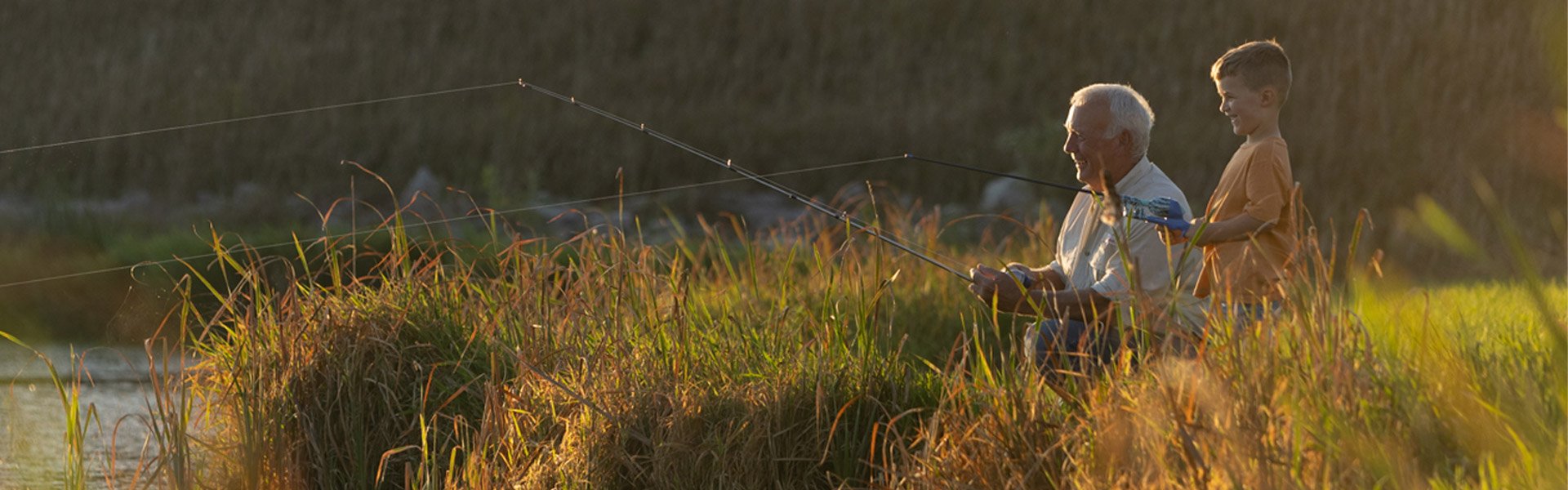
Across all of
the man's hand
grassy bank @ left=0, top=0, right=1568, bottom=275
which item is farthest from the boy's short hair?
grassy bank @ left=0, top=0, right=1568, bottom=275

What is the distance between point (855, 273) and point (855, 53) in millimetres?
11314

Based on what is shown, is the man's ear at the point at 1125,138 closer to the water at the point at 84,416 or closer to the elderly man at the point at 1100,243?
the elderly man at the point at 1100,243

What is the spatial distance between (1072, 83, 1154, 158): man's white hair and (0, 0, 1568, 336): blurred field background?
7870 mm

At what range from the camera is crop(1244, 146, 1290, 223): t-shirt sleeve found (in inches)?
144

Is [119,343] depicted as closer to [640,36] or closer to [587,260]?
[587,260]

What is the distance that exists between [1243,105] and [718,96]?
11.9 meters

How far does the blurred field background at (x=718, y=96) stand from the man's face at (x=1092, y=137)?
7.91 meters

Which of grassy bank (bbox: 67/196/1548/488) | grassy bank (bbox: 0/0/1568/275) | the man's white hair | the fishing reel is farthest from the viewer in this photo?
grassy bank (bbox: 0/0/1568/275)

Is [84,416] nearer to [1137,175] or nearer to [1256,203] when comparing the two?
[1137,175]

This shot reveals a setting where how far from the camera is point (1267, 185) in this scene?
12.1ft

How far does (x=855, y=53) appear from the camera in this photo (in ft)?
51.9

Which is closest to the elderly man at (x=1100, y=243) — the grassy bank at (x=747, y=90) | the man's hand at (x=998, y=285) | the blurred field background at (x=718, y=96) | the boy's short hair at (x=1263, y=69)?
the man's hand at (x=998, y=285)

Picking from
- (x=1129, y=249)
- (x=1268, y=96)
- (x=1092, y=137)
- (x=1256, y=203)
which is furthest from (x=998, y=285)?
(x=1268, y=96)

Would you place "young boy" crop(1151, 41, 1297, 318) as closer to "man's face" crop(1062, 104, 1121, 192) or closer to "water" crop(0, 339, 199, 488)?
"man's face" crop(1062, 104, 1121, 192)
